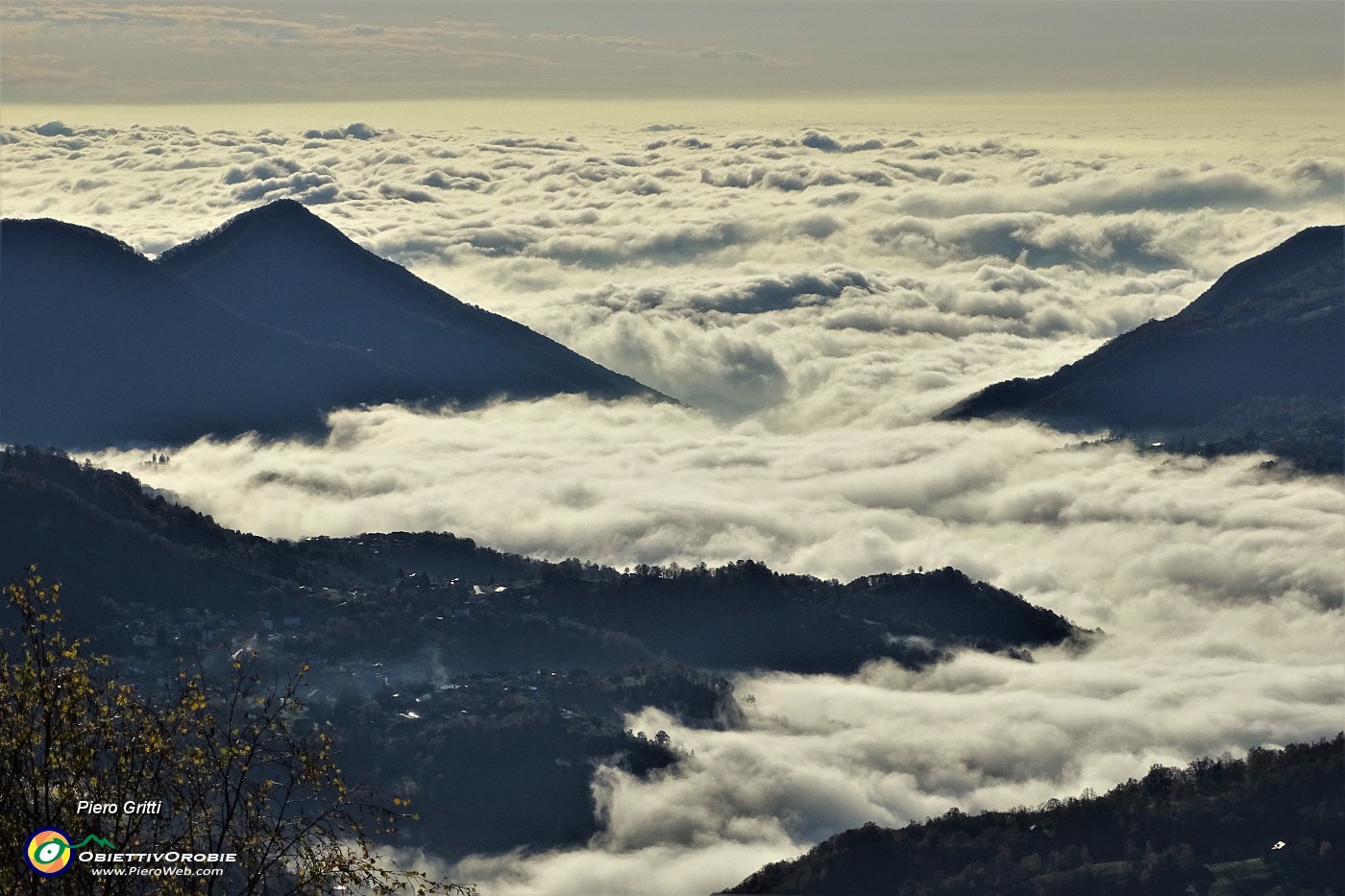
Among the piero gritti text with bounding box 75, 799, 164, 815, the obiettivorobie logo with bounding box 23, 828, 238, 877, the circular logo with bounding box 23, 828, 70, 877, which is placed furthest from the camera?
the piero gritti text with bounding box 75, 799, 164, 815

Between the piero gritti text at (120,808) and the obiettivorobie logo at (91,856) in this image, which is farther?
the piero gritti text at (120,808)

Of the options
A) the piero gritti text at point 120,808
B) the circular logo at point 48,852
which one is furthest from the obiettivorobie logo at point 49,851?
the piero gritti text at point 120,808

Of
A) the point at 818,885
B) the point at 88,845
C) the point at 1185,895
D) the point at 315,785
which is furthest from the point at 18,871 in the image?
the point at 1185,895

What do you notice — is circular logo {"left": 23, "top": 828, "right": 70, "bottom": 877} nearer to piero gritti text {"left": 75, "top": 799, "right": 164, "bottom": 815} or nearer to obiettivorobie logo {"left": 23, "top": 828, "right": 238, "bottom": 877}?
obiettivorobie logo {"left": 23, "top": 828, "right": 238, "bottom": 877}

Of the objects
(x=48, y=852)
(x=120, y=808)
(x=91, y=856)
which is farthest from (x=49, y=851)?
(x=120, y=808)

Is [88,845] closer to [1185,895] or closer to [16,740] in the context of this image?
[16,740]

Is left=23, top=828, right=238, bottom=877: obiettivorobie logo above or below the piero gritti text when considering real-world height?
below

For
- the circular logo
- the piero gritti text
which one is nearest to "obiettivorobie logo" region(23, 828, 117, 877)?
the circular logo

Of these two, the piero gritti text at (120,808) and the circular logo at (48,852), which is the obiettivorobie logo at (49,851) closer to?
the circular logo at (48,852)

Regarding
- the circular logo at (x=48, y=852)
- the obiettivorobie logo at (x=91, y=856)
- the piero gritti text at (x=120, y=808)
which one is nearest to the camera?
the circular logo at (x=48, y=852)
